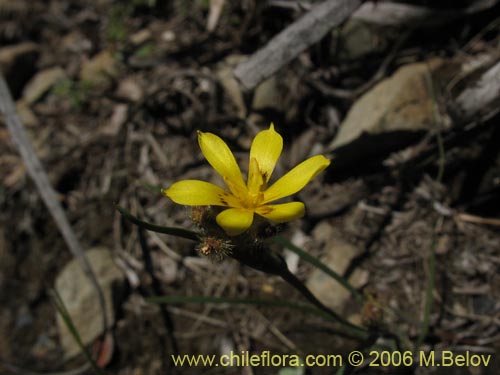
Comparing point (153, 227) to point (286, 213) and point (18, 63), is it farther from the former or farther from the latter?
point (18, 63)

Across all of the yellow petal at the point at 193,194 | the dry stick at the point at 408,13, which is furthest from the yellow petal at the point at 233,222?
the dry stick at the point at 408,13

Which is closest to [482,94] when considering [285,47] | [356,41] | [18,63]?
[285,47]

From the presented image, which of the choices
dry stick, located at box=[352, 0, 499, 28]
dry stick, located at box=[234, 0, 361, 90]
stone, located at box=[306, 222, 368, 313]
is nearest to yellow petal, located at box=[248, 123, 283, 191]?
dry stick, located at box=[234, 0, 361, 90]

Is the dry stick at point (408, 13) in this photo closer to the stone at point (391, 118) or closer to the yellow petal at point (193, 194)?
the stone at point (391, 118)

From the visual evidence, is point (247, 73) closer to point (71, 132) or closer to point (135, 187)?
point (135, 187)

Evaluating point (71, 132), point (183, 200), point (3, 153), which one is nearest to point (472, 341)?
point (183, 200)

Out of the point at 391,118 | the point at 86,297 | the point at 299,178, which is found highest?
the point at 299,178

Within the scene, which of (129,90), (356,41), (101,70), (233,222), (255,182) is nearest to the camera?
(233,222)

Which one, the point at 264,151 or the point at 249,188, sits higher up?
the point at 264,151
